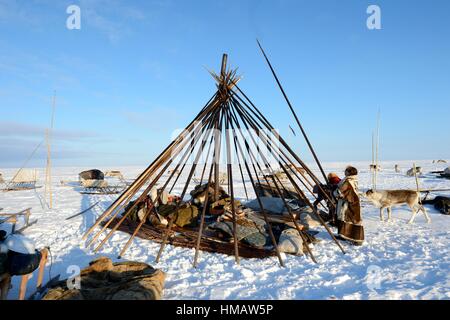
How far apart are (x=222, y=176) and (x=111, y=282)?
14.3m

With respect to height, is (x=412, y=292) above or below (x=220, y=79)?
below

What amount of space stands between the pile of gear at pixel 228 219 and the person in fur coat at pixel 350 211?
0.69 m

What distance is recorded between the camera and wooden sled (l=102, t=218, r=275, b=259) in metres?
4.90

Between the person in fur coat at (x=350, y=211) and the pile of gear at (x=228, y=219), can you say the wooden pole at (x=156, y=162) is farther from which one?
the person in fur coat at (x=350, y=211)

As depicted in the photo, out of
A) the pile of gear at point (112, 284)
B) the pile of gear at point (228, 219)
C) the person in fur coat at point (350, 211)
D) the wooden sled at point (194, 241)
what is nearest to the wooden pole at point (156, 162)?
the pile of gear at point (228, 219)

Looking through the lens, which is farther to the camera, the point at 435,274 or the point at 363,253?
the point at 363,253

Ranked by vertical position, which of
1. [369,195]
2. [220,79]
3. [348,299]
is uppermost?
[220,79]

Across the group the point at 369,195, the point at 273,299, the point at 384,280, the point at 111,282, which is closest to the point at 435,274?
the point at 384,280

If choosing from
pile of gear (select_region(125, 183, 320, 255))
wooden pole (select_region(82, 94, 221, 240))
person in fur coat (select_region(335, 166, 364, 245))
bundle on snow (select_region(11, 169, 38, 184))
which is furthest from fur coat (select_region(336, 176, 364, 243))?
bundle on snow (select_region(11, 169, 38, 184))

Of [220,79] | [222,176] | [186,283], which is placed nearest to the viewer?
[186,283]

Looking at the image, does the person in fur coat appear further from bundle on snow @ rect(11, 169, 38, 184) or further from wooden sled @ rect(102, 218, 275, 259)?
bundle on snow @ rect(11, 169, 38, 184)

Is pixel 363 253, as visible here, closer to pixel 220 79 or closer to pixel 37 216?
pixel 220 79

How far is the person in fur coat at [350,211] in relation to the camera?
5.42m

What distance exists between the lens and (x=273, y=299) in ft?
11.0
